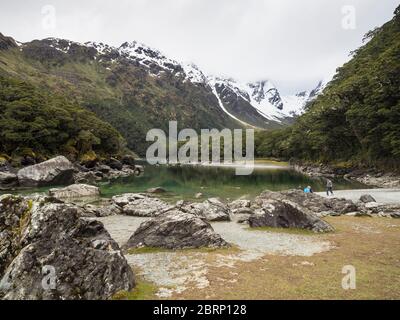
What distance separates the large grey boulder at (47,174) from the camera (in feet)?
190

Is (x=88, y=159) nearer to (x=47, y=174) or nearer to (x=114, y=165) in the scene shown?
(x=114, y=165)

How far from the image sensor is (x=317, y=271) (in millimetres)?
15477

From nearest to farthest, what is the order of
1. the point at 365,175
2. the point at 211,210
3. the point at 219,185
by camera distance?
the point at 211,210, the point at 219,185, the point at 365,175

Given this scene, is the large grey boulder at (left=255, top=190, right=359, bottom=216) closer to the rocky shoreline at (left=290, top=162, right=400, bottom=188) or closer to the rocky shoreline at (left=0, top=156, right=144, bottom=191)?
the rocky shoreline at (left=290, top=162, right=400, bottom=188)

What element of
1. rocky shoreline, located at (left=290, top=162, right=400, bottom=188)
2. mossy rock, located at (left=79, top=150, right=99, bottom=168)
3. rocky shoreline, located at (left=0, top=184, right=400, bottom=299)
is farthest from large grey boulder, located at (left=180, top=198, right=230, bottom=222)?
mossy rock, located at (left=79, top=150, right=99, bottom=168)

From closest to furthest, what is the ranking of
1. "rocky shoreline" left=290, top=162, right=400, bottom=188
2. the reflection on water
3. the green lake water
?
the green lake water < the reflection on water < "rocky shoreline" left=290, top=162, right=400, bottom=188

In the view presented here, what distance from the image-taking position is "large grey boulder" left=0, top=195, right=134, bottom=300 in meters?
11.9

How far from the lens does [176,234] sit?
819 inches

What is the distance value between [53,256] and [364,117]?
7480 centimetres

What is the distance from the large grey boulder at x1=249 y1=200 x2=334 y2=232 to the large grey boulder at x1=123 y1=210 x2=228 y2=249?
7082mm

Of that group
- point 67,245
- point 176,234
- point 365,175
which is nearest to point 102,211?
point 176,234

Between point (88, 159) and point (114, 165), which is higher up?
point (88, 159)

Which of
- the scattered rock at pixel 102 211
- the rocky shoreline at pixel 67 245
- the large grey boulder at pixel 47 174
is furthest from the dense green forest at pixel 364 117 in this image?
the large grey boulder at pixel 47 174
